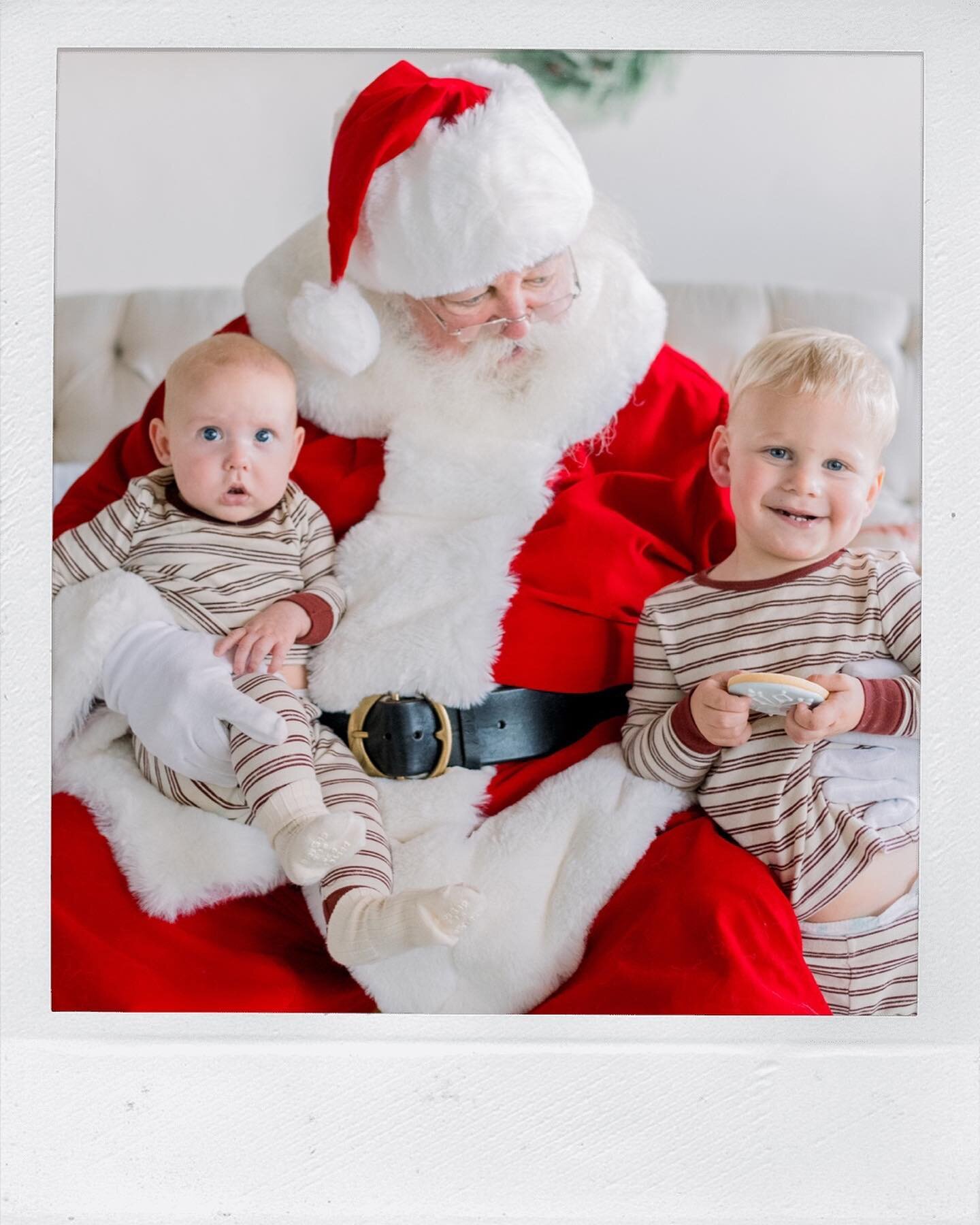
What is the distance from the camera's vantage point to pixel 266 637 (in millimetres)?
1203

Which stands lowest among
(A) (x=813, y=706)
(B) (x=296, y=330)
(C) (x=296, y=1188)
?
(C) (x=296, y=1188)

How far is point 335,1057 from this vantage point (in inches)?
47.9

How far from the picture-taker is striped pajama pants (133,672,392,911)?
1.14 m

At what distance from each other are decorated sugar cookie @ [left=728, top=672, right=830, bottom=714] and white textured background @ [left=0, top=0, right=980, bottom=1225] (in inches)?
7.5

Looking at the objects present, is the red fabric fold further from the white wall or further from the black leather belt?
the white wall

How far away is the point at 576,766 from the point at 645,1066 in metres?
0.32

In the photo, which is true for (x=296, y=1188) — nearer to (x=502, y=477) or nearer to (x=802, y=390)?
(x=502, y=477)

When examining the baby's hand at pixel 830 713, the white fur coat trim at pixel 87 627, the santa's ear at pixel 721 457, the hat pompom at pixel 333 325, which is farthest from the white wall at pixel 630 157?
the baby's hand at pixel 830 713

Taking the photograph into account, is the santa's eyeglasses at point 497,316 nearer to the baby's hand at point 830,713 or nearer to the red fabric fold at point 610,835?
the red fabric fold at point 610,835

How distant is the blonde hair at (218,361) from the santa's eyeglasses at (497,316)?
19 cm

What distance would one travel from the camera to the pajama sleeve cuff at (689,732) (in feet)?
3.80

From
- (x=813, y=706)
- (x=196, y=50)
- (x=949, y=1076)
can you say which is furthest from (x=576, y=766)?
(x=196, y=50)

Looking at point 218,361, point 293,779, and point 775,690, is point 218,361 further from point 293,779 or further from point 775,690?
point 775,690

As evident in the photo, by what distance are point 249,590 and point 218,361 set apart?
0.25 metres
